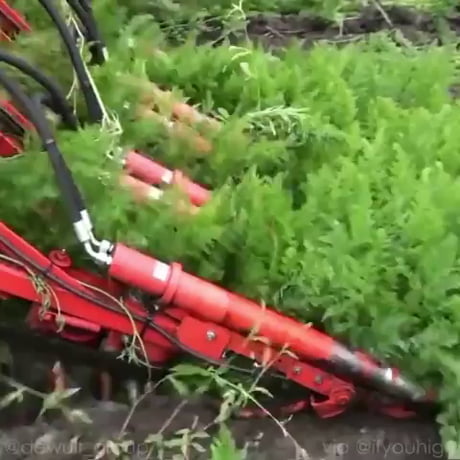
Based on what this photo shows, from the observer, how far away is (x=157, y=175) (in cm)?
150

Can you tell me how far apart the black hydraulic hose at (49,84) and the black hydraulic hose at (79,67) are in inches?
1.9

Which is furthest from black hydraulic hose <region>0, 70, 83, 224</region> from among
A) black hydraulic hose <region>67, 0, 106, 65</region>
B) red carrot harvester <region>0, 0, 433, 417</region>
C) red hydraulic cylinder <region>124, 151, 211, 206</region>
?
black hydraulic hose <region>67, 0, 106, 65</region>

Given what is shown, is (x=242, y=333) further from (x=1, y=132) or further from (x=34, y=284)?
(x=1, y=132)

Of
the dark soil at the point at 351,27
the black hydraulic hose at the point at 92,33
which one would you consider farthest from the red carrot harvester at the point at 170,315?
the dark soil at the point at 351,27

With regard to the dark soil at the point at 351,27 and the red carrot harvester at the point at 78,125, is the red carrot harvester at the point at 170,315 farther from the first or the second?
the dark soil at the point at 351,27

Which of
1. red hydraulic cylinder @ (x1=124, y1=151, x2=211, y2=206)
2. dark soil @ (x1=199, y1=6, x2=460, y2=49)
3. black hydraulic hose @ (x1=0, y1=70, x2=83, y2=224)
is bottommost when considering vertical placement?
dark soil @ (x1=199, y1=6, x2=460, y2=49)

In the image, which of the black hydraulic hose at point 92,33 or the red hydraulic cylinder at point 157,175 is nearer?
the red hydraulic cylinder at point 157,175

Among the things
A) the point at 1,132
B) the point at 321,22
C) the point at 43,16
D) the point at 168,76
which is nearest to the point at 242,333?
the point at 1,132

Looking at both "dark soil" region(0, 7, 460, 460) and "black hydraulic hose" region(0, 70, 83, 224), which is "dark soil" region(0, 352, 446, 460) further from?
"black hydraulic hose" region(0, 70, 83, 224)

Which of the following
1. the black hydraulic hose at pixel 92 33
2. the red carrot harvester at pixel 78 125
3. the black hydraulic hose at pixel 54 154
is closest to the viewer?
the black hydraulic hose at pixel 54 154

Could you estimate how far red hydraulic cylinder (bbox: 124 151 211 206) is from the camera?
4.84ft

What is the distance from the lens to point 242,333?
54.1 inches

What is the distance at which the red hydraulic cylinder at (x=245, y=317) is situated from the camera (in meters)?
1.33

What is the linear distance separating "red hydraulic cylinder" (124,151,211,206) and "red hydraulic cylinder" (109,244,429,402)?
0.15 meters
